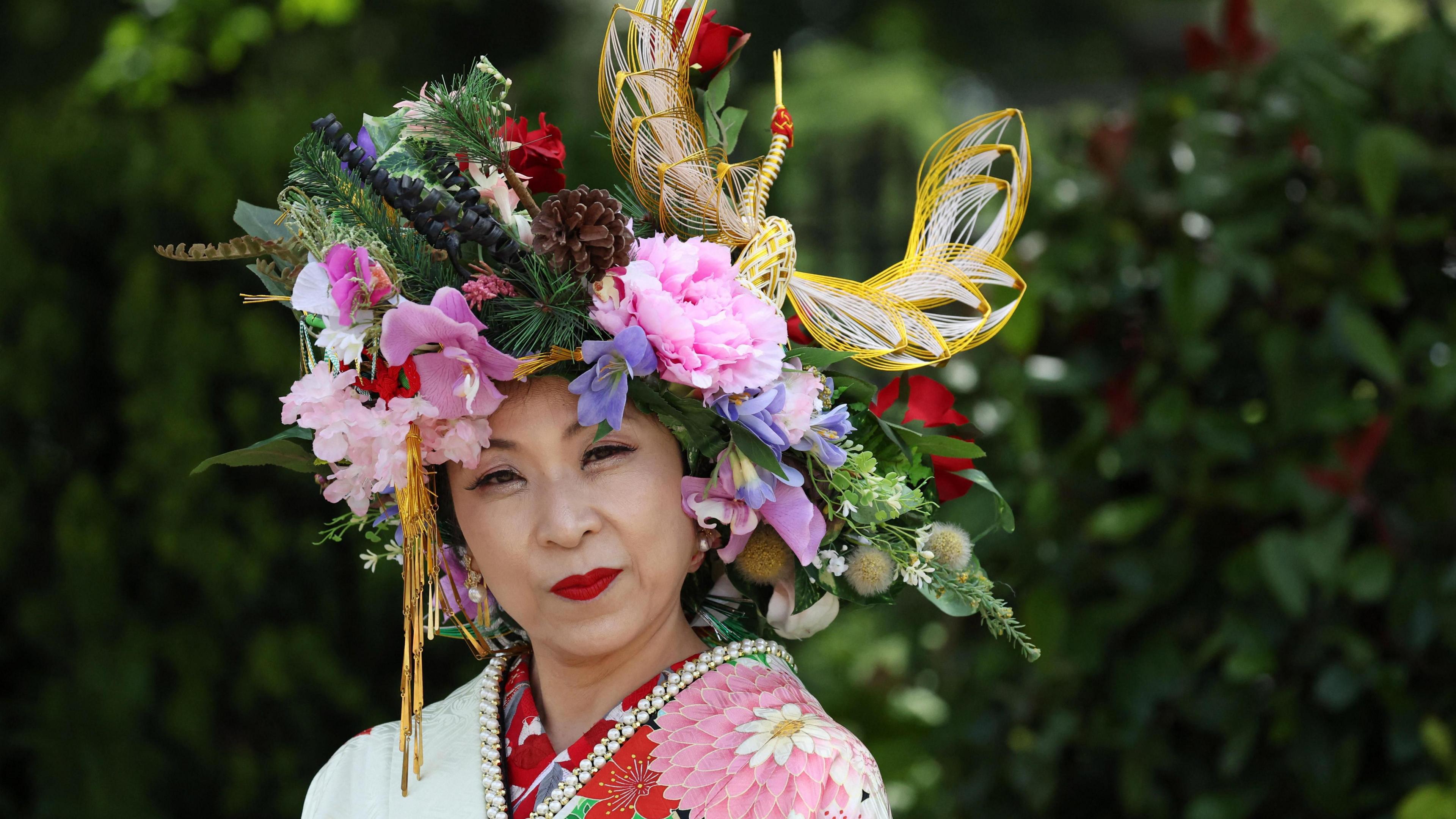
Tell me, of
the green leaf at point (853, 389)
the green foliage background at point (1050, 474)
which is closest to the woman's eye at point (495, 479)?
the green leaf at point (853, 389)

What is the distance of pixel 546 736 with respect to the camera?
1860mm

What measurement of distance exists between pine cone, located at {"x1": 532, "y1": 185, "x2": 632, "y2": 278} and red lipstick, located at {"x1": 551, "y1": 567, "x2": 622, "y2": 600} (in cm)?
39

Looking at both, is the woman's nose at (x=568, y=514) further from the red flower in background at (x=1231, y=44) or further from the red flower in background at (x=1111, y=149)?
the red flower in background at (x=1231, y=44)

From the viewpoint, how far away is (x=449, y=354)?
155 centimetres

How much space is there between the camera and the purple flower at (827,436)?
170 cm

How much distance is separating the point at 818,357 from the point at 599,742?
60 cm

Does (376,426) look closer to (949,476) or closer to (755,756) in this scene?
(755,756)

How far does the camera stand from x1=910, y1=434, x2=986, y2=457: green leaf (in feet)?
5.97

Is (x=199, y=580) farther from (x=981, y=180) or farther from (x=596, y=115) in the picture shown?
(x=981, y=180)

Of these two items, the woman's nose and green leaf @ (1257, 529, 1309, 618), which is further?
green leaf @ (1257, 529, 1309, 618)

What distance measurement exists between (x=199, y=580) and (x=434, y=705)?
6.62 ft

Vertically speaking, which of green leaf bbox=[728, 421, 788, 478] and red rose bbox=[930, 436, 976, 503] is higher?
green leaf bbox=[728, 421, 788, 478]

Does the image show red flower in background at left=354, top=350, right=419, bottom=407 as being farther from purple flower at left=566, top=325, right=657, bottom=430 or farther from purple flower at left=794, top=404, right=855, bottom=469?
purple flower at left=794, top=404, right=855, bottom=469

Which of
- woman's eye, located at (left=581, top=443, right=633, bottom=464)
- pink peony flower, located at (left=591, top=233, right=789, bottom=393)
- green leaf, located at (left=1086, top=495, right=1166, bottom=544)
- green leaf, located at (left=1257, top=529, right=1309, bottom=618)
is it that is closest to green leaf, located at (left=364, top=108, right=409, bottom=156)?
pink peony flower, located at (left=591, top=233, right=789, bottom=393)
